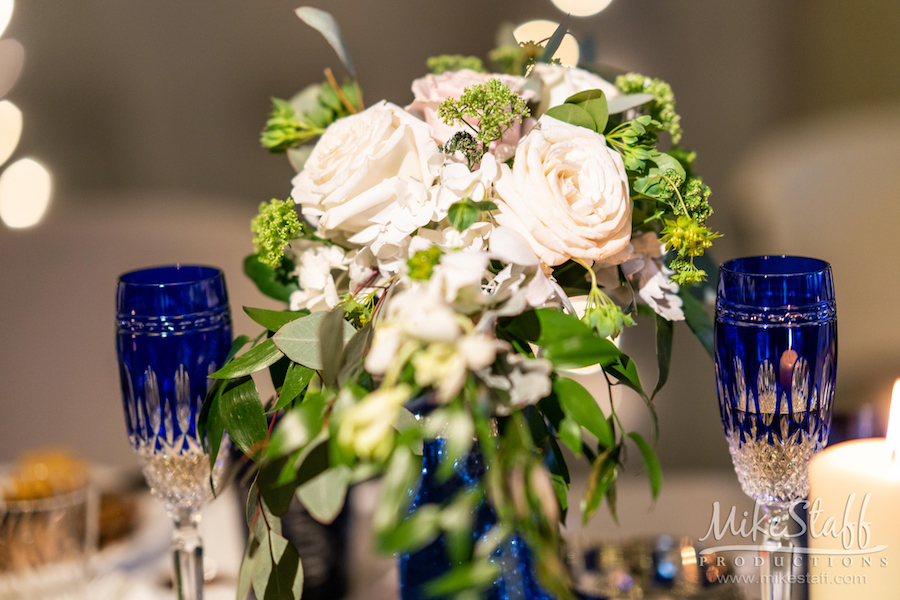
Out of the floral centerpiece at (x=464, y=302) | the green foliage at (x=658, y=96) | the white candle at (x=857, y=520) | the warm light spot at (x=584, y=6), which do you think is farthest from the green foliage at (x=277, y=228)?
the warm light spot at (x=584, y=6)

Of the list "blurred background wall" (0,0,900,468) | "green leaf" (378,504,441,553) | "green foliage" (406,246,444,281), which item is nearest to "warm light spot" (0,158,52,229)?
"blurred background wall" (0,0,900,468)

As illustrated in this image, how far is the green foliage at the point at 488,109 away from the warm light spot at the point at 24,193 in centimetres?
115

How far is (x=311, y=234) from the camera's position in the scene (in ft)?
2.00

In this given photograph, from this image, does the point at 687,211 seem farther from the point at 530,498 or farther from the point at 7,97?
the point at 7,97

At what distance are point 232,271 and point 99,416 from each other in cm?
45

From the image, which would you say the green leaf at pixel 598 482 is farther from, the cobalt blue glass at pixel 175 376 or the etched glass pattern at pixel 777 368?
the cobalt blue glass at pixel 175 376

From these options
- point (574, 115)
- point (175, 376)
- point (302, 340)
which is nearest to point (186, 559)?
point (175, 376)

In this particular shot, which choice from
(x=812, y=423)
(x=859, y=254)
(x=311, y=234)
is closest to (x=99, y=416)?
(x=311, y=234)

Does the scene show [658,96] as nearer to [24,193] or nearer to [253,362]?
[253,362]

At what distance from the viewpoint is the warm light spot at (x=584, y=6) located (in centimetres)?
122

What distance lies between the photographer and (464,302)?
376mm

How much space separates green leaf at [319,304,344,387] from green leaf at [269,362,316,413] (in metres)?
0.04

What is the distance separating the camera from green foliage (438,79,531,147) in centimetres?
50

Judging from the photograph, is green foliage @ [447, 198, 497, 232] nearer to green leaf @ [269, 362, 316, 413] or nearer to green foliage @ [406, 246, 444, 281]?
green foliage @ [406, 246, 444, 281]
